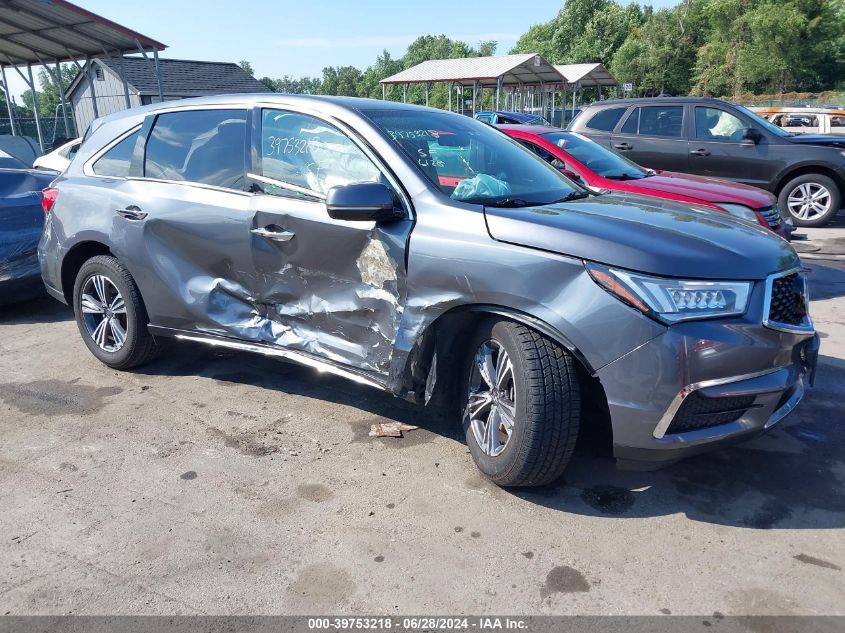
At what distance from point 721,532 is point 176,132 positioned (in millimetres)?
3859

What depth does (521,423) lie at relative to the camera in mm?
2873

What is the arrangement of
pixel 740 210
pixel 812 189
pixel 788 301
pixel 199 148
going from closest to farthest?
pixel 788 301 → pixel 199 148 → pixel 740 210 → pixel 812 189

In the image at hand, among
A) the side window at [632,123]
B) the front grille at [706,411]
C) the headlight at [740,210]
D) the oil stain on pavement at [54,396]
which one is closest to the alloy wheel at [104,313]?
the oil stain on pavement at [54,396]

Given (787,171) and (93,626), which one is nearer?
(93,626)

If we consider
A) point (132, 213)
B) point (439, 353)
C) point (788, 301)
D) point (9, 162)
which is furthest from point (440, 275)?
point (9, 162)

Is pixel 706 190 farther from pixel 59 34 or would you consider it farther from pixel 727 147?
pixel 59 34

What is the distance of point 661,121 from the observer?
986 centimetres

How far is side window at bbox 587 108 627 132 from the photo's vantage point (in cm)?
998

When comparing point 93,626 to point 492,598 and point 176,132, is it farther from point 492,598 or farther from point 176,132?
point 176,132

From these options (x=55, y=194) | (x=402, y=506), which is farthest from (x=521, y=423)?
(x=55, y=194)

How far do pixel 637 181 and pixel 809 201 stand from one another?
4.96m

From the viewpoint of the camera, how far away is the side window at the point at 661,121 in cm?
979

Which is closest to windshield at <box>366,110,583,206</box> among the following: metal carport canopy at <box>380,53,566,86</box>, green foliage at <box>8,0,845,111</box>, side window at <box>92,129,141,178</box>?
side window at <box>92,129,141,178</box>

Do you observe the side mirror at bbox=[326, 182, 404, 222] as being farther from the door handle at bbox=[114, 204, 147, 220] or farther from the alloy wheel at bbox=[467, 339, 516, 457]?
the door handle at bbox=[114, 204, 147, 220]
